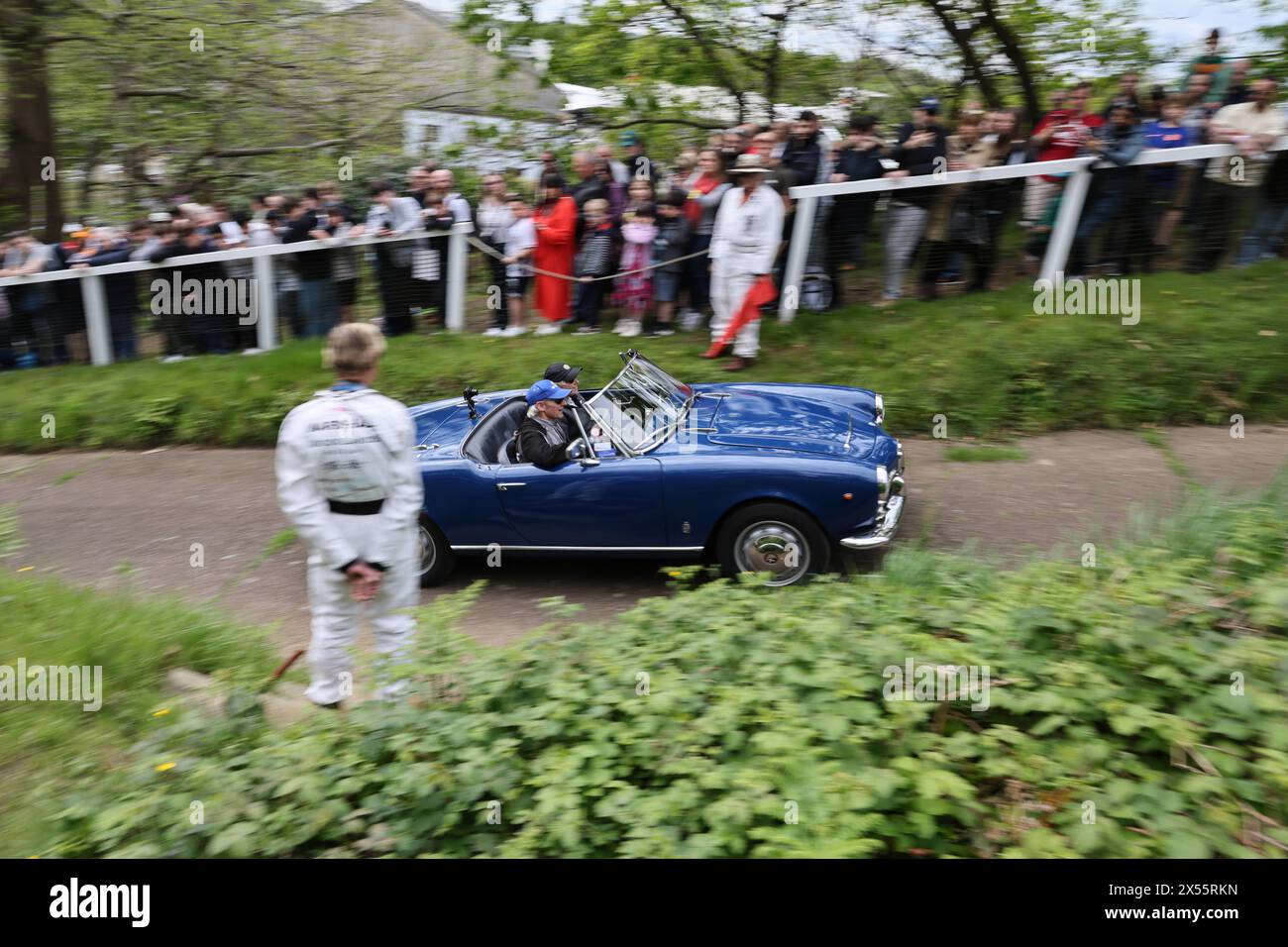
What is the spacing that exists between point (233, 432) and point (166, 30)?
22.0 ft

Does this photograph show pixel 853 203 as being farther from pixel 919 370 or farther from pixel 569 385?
pixel 569 385

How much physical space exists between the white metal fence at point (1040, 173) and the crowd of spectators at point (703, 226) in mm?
73

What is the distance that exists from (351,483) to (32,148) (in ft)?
43.6

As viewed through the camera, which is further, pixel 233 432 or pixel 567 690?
pixel 233 432

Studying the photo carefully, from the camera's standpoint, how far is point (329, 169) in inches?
622

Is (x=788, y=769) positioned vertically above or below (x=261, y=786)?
above

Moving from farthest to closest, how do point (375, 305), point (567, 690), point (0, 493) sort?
point (375, 305) < point (0, 493) < point (567, 690)

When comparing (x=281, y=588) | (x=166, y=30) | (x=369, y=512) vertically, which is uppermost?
(x=166, y=30)

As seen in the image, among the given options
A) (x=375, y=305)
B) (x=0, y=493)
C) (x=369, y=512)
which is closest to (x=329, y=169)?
(x=375, y=305)

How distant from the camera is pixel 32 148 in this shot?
47.6ft

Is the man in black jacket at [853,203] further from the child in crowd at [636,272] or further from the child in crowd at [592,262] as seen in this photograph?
the child in crowd at [592,262]
